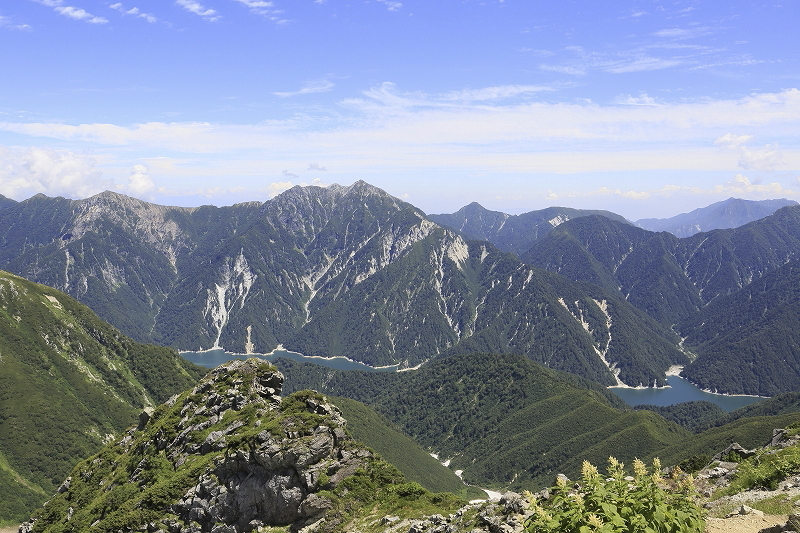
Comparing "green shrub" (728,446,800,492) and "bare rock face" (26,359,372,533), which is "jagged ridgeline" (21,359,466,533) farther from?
"green shrub" (728,446,800,492)

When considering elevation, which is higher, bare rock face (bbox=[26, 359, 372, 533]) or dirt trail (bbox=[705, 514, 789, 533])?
dirt trail (bbox=[705, 514, 789, 533])

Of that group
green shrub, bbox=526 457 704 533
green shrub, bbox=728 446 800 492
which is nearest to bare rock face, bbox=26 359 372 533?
green shrub, bbox=728 446 800 492

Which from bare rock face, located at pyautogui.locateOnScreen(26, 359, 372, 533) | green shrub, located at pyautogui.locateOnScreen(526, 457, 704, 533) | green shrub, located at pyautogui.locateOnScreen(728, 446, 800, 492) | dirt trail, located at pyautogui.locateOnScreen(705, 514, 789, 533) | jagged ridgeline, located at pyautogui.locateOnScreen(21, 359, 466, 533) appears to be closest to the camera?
green shrub, located at pyautogui.locateOnScreen(526, 457, 704, 533)

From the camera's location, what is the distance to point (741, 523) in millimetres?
23000

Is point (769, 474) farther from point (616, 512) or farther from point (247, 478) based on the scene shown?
point (247, 478)

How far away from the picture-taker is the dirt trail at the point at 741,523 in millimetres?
22259

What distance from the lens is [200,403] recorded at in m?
87.0

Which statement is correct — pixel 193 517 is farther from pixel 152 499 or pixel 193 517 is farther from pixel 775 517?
pixel 775 517

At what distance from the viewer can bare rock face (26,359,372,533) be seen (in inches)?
2368

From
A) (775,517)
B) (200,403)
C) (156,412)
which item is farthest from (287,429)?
(775,517)

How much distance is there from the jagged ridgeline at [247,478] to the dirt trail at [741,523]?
111 ft

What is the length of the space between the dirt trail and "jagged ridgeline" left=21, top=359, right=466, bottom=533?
111ft

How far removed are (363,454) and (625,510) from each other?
175ft

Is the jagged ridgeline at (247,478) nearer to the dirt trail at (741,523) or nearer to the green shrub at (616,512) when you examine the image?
the dirt trail at (741,523)
